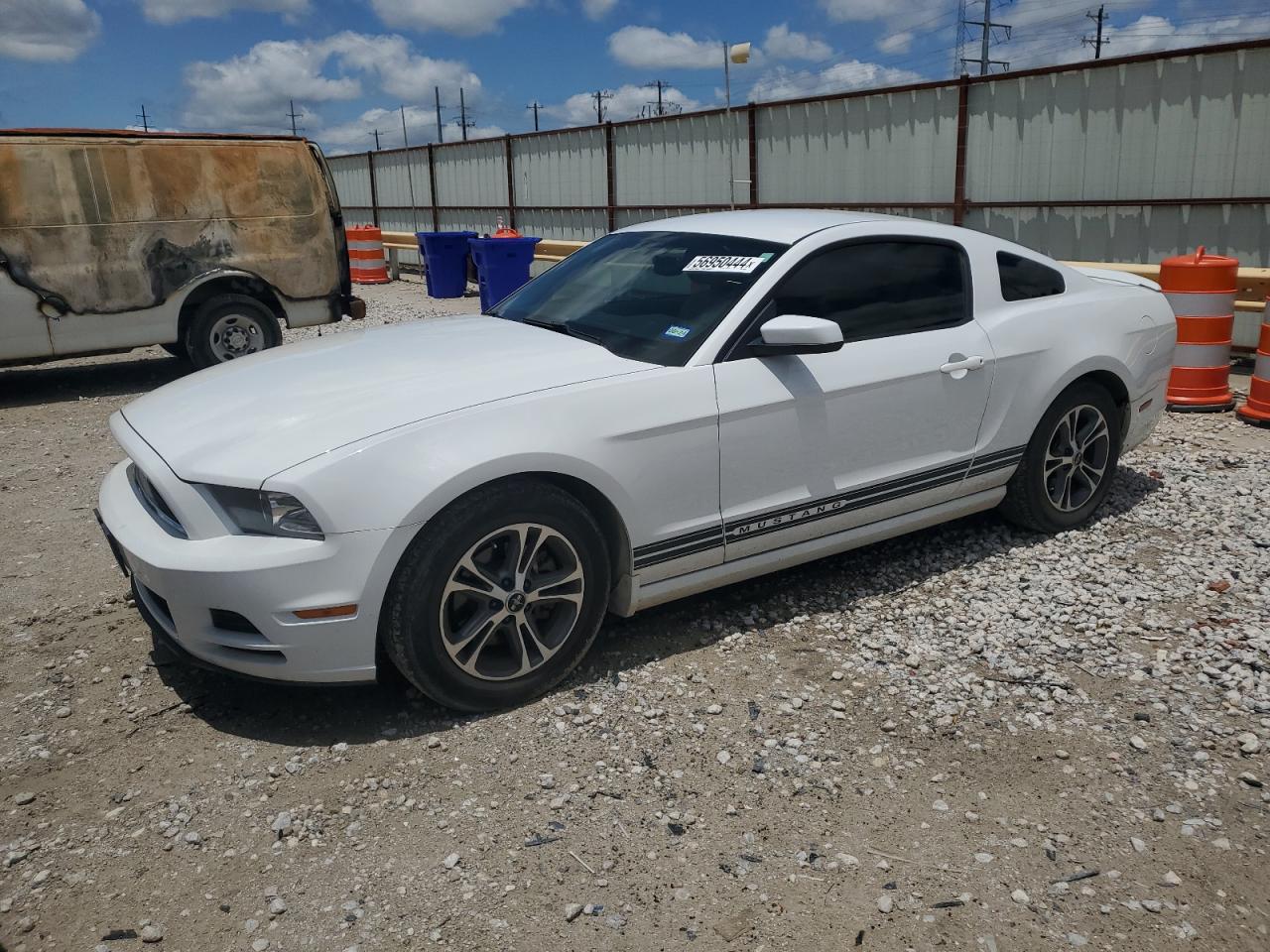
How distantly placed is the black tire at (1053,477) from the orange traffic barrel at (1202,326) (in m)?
2.99

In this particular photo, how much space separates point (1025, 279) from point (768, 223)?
1357 millimetres

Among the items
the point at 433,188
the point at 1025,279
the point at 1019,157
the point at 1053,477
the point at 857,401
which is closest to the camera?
the point at 857,401

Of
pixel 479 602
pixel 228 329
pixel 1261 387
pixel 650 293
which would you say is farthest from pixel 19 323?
pixel 1261 387

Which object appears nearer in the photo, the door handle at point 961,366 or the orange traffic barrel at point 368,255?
the door handle at point 961,366

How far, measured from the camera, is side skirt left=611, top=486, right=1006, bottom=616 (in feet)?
12.4

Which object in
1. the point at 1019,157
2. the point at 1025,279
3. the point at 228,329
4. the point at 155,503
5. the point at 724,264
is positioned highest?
the point at 1019,157

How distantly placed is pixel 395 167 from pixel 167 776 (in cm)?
2333

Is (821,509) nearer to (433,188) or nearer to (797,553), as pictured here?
(797,553)

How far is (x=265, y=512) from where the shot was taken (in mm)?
3115

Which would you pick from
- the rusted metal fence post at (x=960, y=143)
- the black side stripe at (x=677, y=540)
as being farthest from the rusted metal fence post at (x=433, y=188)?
the black side stripe at (x=677, y=540)

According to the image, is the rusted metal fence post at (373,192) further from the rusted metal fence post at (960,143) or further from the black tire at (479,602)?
the black tire at (479,602)

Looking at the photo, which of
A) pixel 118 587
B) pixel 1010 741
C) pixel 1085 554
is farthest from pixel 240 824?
pixel 1085 554

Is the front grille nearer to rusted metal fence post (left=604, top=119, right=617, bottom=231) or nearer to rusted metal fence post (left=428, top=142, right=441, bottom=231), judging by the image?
rusted metal fence post (left=604, top=119, right=617, bottom=231)

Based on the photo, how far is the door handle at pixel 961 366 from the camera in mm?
4330
